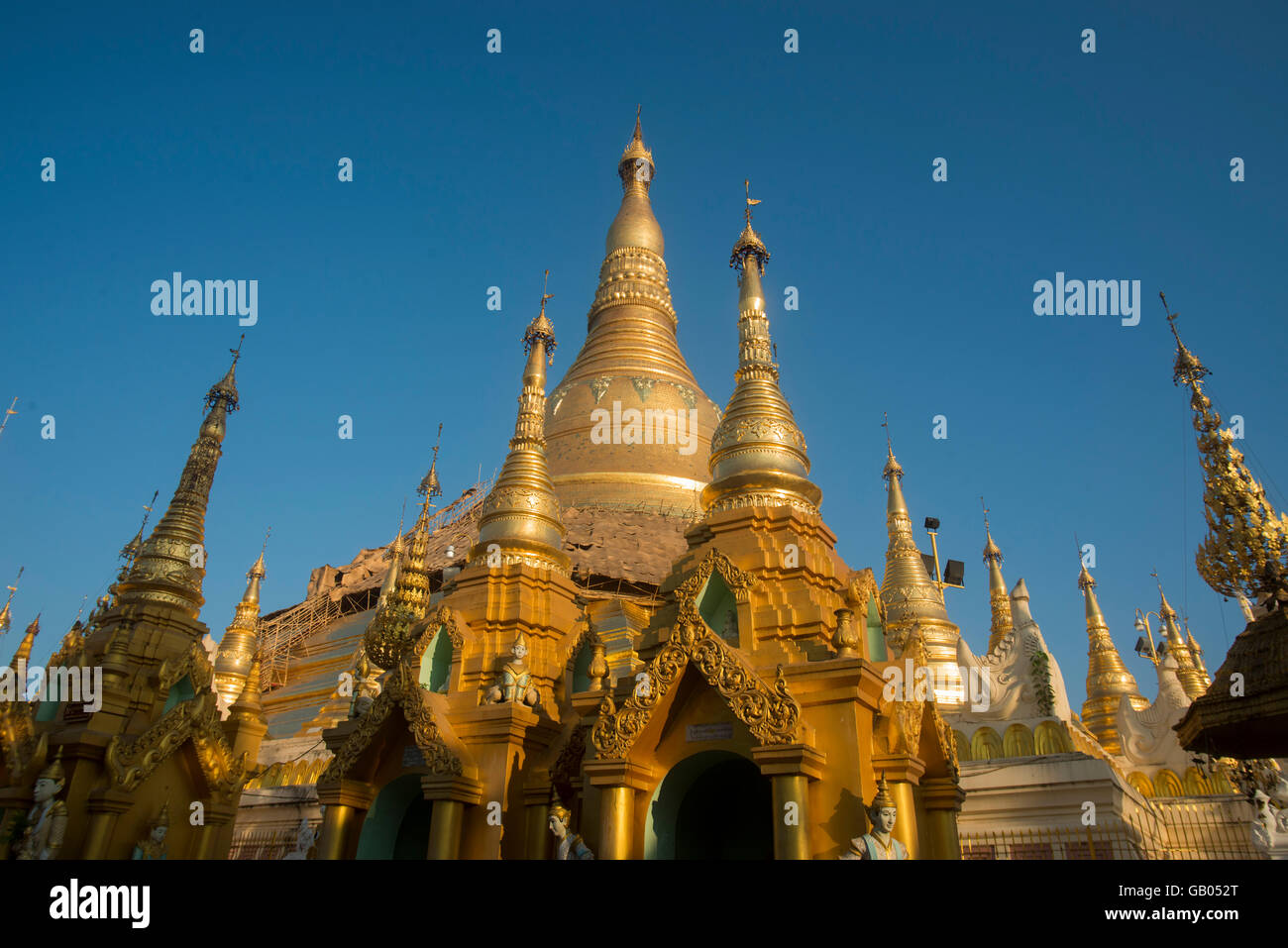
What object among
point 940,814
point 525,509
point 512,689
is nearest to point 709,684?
point 940,814

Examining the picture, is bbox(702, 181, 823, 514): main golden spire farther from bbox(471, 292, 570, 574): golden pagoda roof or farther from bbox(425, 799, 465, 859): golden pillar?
bbox(425, 799, 465, 859): golden pillar

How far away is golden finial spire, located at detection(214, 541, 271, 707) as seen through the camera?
2781 cm

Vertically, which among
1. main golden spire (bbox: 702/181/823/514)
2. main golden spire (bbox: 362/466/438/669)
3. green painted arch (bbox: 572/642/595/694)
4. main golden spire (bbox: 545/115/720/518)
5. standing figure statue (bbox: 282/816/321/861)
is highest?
main golden spire (bbox: 545/115/720/518)

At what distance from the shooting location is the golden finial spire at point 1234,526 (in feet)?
43.9

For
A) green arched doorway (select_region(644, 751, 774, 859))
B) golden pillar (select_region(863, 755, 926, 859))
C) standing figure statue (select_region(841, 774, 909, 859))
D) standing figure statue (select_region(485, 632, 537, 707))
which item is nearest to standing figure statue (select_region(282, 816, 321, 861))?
standing figure statue (select_region(485, 632, 537, 707))

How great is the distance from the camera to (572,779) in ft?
39.7

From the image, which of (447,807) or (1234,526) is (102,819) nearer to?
(447,807)

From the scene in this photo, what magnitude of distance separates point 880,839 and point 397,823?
776 cm

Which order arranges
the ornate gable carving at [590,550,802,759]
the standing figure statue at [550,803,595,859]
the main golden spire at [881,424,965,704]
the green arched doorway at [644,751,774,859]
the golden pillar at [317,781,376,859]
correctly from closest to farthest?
the ornate gable carving at [590,550,802,759] < the standing figure statue at [550,803,595,859] < the green arched doorway at [644,751,774,859] < the golden pillar at [317,781,376,859] < the main golden spire at [881,424,965,704]

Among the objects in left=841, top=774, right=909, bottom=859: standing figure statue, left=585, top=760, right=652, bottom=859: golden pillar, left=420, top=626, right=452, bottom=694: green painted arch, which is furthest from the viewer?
left=420, top=626, right=452, bottom=694: green painted arch

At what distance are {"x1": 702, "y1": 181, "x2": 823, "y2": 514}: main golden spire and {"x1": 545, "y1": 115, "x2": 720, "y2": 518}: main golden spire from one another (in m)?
14.3

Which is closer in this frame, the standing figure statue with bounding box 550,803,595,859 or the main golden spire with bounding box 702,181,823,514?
the standing figure statue with bounding box 550,803,595,859
